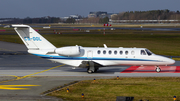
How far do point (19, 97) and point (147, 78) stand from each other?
42.2 ft

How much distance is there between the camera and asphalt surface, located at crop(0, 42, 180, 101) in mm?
19663

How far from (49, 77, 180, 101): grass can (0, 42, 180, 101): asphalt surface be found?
1903mm

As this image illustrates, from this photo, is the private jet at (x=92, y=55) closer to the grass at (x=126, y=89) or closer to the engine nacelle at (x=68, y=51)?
the engine nacelle at (x=68, y=51)

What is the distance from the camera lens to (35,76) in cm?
2705

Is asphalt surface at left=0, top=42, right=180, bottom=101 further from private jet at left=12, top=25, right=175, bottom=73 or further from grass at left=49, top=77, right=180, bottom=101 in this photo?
grass at left=49, top=77, right=180, bottom=101

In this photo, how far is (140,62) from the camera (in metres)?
28.8

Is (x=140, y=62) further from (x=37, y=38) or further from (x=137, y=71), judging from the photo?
(x=37, y=38)

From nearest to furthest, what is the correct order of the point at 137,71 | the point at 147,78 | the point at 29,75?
the point at 147,78 → the point at 29,75 → the point at 137,71

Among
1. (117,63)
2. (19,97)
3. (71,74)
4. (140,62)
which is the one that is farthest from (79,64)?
(19,97)

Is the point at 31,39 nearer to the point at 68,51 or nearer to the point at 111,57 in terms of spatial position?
the point at 68,51

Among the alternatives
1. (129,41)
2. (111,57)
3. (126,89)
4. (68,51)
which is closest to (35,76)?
(68,51)

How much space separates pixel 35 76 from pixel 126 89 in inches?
418

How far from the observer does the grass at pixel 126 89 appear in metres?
18.7

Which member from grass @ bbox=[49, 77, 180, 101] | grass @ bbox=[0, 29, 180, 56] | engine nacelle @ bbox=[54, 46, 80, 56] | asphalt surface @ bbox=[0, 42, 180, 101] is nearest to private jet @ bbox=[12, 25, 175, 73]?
engine nacelle @ bbox=[54, 46, 80, 56]
